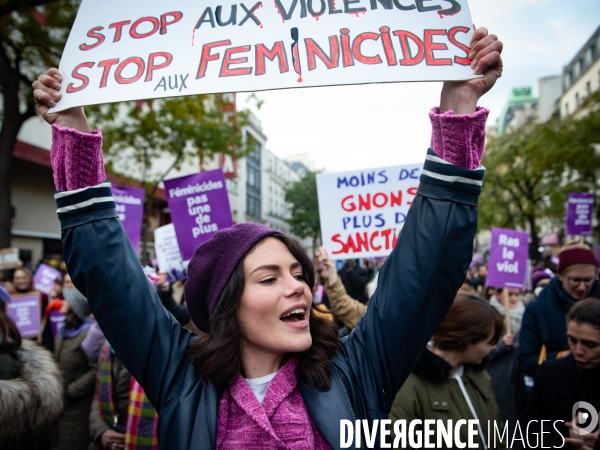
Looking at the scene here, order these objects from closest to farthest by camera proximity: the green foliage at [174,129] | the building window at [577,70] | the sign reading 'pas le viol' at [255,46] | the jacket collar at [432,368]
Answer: the sign reading 'pas le viol' at [255,46], the jacket collar at [432,368], the green foliage at [174,129], the building window at [577,70]

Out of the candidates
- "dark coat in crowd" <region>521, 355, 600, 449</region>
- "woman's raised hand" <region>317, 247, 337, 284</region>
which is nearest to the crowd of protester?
"dark coat in crowd" <region>521, 355, 600, 449</region>

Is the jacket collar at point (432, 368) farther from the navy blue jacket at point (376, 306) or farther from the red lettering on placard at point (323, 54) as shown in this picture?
the red lettering on placard at point (323, 54)

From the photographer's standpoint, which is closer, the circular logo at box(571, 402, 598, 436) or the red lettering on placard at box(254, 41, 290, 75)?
the red lettering on placard at box(254, 41, 290, 75)

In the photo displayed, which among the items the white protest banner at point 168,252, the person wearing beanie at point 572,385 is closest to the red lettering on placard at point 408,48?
the person wearing beanie at point 572,385

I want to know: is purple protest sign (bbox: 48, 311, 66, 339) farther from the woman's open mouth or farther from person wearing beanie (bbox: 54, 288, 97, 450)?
the woman's open mouth

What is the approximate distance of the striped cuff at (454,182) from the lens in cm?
141

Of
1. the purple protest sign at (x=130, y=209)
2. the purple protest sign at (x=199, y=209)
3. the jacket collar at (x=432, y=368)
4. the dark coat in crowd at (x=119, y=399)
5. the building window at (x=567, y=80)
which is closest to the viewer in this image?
the jacket collar at (x=432, y=368)

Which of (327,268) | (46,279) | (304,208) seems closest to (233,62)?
(327,268)

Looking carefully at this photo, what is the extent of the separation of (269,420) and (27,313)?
4.98 meters

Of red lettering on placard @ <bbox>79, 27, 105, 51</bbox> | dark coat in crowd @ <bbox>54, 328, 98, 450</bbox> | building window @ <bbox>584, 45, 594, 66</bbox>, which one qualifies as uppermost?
building window @ <bbox>584, 45, 594, 66</bbox>

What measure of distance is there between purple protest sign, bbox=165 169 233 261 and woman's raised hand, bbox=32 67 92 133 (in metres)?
2.68

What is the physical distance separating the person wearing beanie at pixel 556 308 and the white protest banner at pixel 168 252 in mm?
3332

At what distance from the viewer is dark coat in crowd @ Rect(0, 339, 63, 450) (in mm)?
2127

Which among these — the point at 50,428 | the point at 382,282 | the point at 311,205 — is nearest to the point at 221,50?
the point at 382,282
